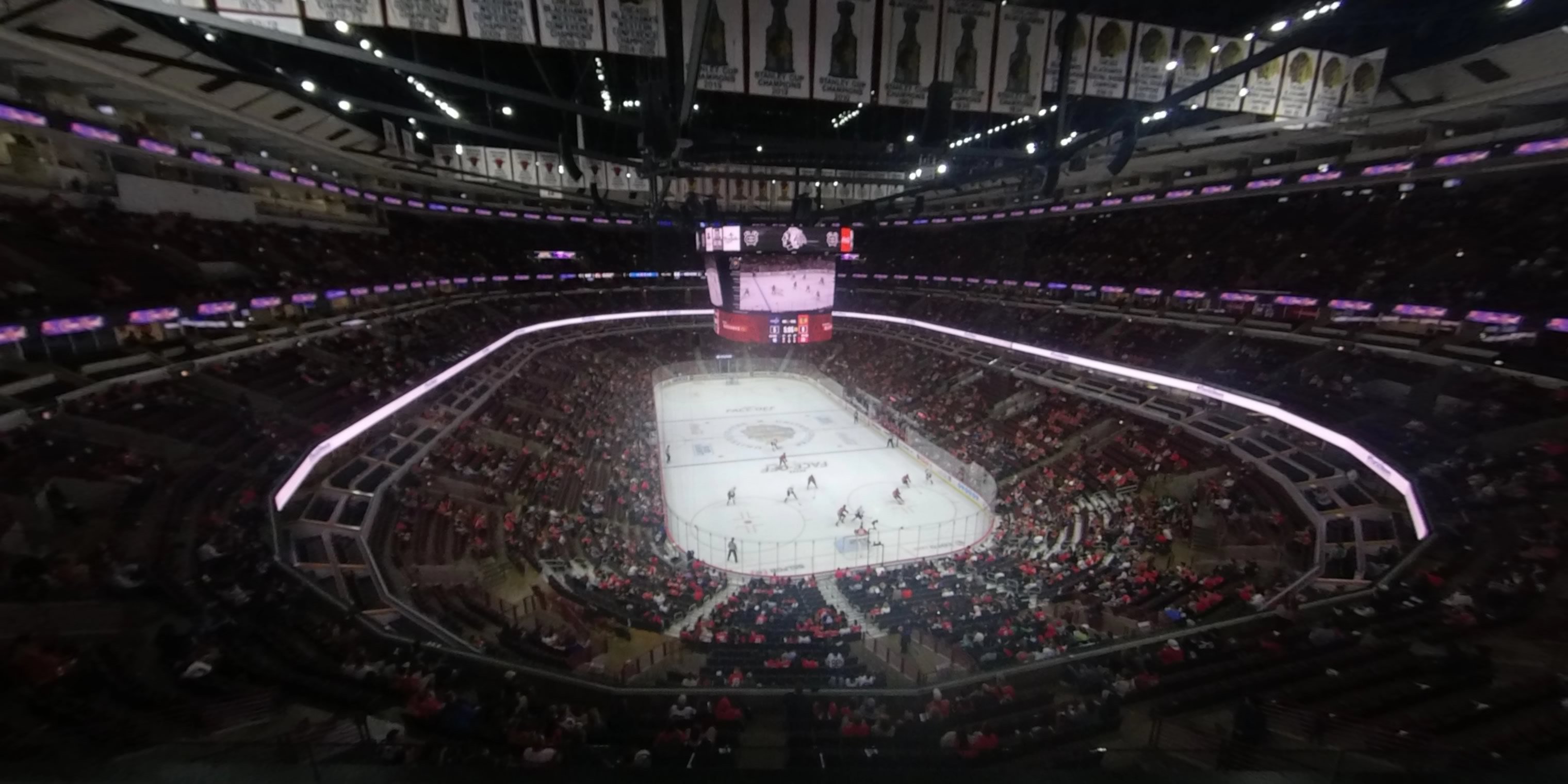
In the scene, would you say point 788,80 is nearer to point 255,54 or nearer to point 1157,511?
point 255,54

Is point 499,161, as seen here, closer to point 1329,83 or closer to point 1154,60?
point 1154,60

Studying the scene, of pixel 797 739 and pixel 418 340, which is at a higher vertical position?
pixel 418 340

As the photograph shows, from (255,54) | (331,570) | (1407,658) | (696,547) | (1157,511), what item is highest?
(255,54)

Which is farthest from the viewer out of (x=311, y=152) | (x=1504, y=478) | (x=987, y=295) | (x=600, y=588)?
(x=987, y=295)

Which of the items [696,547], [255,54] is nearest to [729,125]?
[255,54]

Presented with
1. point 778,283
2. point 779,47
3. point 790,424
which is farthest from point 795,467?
point 779,47

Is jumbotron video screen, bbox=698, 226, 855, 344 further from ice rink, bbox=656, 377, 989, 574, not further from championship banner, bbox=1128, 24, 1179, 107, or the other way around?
championship banner, bbox=1128, 24, 1179, 107

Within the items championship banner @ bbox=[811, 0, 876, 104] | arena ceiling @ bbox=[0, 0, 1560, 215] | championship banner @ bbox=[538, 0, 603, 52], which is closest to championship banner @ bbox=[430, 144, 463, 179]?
arena ceiling @ bbox=[0, 0, 1560, 215]
